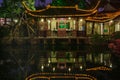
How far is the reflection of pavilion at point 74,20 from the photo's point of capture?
15.7 metres

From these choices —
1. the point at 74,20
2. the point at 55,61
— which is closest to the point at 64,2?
the point at 74,20

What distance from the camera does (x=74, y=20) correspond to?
16656mm

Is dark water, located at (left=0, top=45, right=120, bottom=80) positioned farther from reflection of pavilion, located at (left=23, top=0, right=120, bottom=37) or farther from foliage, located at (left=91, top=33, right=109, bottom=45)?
reflection of pavilion, located at (left=23, top=0, right=120, bottom=37)

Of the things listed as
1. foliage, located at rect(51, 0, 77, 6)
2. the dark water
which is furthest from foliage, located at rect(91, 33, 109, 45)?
foliage, located at rect(51, 0, 77, 6)

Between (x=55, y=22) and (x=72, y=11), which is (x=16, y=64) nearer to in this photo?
(x=72, y=11)

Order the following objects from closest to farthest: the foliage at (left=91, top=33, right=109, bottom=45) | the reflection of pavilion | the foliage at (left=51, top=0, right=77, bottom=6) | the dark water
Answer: the dark water, the foliage at (left=91, top=33, right=109, bottom=45), the reflection of pavilion, the foliage at (left=51, top=0, right=77, bottom=6)

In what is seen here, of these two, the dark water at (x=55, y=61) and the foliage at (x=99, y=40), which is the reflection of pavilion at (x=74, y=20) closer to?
the foliage at (x=99, y=40)

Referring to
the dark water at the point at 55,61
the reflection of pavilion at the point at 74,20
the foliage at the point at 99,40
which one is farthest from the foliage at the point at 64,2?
the dark water at the point at 55,61

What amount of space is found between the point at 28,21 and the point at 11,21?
0.65 meters

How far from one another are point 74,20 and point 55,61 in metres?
6.36

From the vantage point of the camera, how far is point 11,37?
45.6 ft

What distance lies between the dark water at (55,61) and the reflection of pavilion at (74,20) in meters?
2.15

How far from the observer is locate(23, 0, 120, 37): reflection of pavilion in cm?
1566

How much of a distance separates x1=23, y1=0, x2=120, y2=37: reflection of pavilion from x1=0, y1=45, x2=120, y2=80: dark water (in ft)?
7.06
